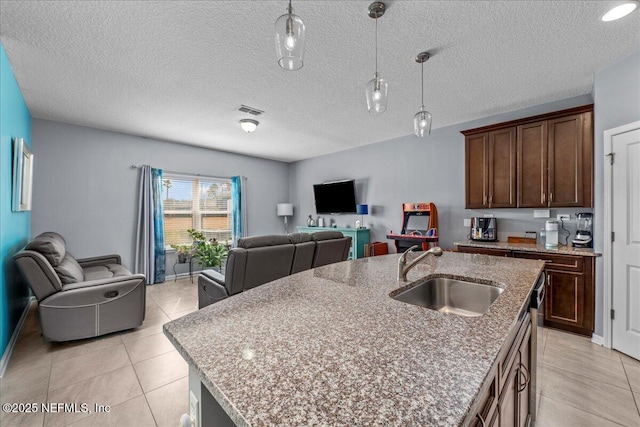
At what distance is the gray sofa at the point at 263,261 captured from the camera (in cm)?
277

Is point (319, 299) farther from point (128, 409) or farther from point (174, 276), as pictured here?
point (174, 276)

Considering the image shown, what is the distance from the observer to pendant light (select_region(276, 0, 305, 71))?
125cm

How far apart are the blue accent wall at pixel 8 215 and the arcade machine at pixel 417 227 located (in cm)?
434

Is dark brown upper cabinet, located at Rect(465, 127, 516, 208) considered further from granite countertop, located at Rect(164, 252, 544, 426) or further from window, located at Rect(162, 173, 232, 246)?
window, located at Rect(162, 173, 232, 246)

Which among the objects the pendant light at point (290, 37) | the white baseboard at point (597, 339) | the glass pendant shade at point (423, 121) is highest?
the pendant light at point (290, 37)

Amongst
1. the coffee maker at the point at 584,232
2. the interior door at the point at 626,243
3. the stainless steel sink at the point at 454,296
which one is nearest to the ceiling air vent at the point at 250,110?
the stainless steel sink at the point at 454,296

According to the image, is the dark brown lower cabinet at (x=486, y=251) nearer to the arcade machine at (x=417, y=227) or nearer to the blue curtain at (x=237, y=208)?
the arcade machine at (x=417, y=227)

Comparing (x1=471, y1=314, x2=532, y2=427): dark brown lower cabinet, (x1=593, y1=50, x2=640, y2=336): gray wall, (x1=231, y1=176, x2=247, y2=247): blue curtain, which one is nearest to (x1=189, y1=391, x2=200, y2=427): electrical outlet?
(x1=471, y1=314, x2=532, y2=427): dark brown lower cabinet

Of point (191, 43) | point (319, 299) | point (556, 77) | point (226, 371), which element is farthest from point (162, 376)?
point (556, 77)

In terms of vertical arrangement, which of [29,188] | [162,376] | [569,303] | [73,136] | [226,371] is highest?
[73,136]

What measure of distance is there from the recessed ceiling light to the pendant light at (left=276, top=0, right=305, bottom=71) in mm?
2181

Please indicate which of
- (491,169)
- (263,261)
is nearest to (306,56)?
(263,261)

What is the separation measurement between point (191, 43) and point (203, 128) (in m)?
2.31

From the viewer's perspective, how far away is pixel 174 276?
527 centimetres
